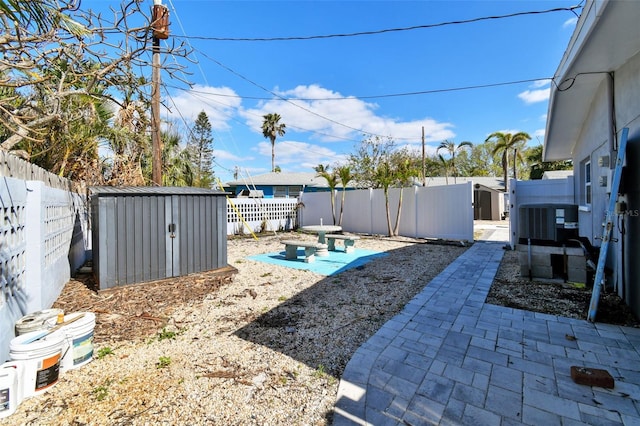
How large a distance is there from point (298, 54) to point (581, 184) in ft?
33.7

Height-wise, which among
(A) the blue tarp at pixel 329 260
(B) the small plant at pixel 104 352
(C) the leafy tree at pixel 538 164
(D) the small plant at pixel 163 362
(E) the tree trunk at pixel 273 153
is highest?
(E) the tree trunk at pixel 273 153

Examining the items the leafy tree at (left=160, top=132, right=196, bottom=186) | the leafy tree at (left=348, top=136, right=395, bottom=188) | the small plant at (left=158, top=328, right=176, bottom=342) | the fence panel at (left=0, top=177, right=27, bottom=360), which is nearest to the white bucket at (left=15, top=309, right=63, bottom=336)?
the fence panel at (left=0, top=177, right=27, bottom=360)

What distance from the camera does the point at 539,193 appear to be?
25.9 ft

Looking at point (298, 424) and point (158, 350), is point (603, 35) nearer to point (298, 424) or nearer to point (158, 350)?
point (298, 424)

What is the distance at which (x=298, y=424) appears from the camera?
191 centimetres

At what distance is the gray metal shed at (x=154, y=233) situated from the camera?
4742 millimetres

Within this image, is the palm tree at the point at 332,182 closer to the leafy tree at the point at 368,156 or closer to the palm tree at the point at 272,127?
the leafy tree at the point at 368,156

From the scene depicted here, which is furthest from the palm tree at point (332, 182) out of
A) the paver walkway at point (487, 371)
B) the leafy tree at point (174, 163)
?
the paver walkway at point (487, 371)

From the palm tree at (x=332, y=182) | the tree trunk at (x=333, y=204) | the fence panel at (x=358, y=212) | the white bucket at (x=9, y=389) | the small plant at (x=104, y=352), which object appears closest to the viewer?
the white bucket at (x=9, y=389)

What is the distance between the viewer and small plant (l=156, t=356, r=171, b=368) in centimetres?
263

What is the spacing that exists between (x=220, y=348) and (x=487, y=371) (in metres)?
2.56

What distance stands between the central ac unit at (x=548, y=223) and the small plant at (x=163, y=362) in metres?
6.04

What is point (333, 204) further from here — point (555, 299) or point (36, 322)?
point (36, 322)

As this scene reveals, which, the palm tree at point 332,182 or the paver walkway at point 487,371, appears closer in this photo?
the paver walkway at point 487,371
